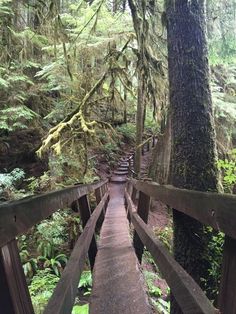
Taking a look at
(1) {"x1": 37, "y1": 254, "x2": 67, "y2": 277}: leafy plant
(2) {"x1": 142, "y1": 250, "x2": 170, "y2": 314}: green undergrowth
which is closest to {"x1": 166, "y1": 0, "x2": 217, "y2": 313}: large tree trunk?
(2) {"x1": 142, "y1": 250, "x2": 170, "y2": 314}: green undergrowth

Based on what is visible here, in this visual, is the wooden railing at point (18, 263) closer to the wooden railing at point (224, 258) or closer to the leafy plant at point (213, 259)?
the wooden railing at point (224, 258)

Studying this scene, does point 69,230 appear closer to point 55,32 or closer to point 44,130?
point 55,32

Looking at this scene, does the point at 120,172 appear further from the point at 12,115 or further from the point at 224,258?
the point at 224,258

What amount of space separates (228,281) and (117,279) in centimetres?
302

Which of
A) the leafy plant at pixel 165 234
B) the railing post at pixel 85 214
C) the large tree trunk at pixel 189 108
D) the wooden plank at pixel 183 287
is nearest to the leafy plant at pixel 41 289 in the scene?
the railing post at pixel 85 214

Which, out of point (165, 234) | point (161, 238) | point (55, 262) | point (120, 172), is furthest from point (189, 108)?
point (120, 172)

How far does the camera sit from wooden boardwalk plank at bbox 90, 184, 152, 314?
152 inches

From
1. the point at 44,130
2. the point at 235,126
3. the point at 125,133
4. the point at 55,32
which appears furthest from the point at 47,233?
the point at 125,133

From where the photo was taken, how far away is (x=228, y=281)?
186cm

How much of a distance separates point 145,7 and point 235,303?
26.4 feet

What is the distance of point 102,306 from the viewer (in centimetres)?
387

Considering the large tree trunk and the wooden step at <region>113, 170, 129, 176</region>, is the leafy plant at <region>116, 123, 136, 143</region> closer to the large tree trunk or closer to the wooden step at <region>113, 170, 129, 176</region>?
the wooden step at <region>113, 170, 129, 176</region>

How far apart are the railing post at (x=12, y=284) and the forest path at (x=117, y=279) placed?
7.52ft

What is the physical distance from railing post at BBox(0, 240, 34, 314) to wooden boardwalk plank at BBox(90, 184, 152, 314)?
7.52 feet
